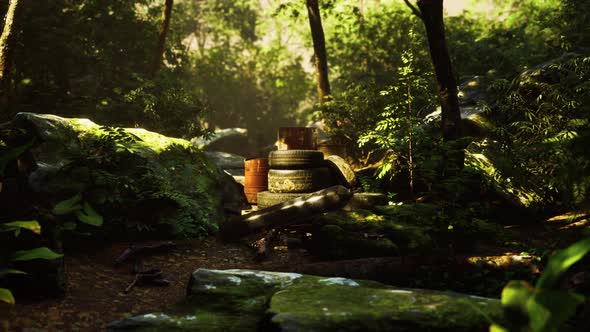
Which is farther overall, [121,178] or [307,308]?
[121,178]

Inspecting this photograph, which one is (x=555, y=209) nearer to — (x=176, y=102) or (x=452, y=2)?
(x=176, y=102)

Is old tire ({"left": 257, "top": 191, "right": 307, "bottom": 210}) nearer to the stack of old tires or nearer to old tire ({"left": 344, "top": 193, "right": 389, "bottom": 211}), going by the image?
the stack of old tires

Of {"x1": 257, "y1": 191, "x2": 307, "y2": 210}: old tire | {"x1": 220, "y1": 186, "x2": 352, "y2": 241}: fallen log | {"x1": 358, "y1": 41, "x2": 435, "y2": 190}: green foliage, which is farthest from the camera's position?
{"x1": 257, "y1": 191, "x2": 307, "y2": 210}: old tire

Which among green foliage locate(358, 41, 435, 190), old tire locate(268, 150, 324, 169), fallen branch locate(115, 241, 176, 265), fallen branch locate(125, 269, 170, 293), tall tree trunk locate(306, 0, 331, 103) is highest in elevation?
tall tree trunk locate(306, 0, 331, 103)

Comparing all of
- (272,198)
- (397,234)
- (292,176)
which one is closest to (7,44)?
(272,198)

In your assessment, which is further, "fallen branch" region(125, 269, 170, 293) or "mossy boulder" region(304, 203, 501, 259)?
"mossy boulder" region(304, 203, 501, 259)

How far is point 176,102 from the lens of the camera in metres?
14.6

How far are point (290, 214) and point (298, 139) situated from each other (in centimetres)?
365

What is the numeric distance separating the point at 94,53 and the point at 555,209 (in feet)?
55.1

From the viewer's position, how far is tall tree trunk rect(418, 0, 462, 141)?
790cm

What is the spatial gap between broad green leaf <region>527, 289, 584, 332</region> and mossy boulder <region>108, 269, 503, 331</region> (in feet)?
0.89

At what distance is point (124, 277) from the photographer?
5.36m

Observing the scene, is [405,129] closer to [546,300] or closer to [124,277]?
[124,277]

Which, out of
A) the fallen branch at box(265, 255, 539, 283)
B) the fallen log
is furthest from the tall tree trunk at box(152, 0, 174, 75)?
the fallen branch at box(265, 255, 539, 283)
